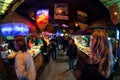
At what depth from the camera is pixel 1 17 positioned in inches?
440

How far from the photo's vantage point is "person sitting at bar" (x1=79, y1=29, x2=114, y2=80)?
17.2 feet

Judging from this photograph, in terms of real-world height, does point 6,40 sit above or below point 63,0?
below

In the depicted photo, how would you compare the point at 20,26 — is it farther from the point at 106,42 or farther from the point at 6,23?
the point at 106,42

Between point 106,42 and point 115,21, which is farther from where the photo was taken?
point 115,21

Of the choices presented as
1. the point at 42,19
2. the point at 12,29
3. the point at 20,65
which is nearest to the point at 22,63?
the point at 20,65

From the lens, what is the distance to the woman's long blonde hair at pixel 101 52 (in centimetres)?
539

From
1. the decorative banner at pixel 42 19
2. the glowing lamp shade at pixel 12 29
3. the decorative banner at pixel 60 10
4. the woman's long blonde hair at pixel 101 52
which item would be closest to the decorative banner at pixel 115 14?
the woman's long blonde hair at pixel 101 52

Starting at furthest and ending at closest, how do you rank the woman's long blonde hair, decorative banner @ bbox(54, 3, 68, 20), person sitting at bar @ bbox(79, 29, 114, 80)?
decorative banner @ bbox(54, 3, 68, 20) < the woman's long blonde hair < person sitting at bar @ bbox(79, 29, 114, 80)

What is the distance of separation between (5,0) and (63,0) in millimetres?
18228

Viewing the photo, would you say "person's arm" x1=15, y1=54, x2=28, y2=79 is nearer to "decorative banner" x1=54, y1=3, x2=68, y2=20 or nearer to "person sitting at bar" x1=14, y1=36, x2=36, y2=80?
"person sitting at bar" x1=14, y1=36, x2=36, y2=80

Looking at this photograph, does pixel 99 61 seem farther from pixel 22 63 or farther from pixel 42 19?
pixel 42 19

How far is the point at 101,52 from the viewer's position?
5426mm

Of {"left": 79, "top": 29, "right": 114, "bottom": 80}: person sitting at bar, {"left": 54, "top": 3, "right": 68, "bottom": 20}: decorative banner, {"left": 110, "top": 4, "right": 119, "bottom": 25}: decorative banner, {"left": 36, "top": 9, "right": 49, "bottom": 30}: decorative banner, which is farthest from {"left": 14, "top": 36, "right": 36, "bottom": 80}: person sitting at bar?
{"left": 54, "top": 3, "right": 68, "bottom": 20}: decorative banner

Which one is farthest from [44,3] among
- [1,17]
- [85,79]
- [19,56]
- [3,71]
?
[85,79]
